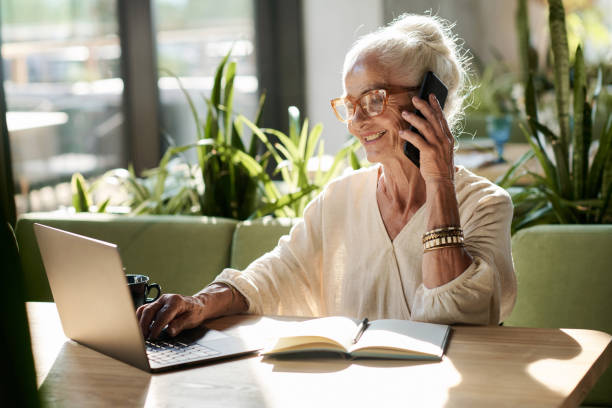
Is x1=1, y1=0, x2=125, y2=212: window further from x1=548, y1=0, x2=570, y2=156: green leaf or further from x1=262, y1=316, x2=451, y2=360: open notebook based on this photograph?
x1=262, y1=316, x2=451, y2=360: open notebook

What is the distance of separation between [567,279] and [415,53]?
0.80 metres

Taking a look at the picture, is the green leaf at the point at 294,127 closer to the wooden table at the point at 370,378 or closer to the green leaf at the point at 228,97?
the green leaf at the point at 228,97

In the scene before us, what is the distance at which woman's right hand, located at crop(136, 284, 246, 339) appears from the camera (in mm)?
1468

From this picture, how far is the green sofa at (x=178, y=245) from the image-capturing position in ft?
8.01

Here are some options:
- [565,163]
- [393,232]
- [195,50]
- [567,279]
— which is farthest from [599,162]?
[195,50]

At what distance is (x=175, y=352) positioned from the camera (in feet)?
4.42

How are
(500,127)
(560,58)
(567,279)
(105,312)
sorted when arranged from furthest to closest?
(500,127) < (560,58) < (567,279) < (105,312)

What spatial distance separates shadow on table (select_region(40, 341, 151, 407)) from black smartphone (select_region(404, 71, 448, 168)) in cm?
81

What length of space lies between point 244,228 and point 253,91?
10.7 feet

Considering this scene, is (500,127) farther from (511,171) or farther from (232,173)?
(232,173)

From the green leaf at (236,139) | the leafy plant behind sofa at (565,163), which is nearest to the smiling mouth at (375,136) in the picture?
the leafy plant behind sofa at (565,163)

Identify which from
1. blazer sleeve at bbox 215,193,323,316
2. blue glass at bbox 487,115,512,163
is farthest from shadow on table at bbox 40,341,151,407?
blue glass at bbox 487,115,512,163

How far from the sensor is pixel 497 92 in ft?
19.9

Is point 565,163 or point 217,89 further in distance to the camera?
point 217,89
